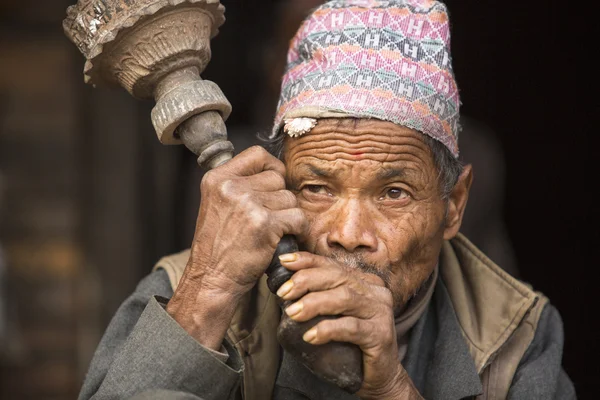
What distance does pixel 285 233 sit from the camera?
247cm

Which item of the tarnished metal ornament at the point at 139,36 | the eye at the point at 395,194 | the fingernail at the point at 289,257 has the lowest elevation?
the eye at the point at 395,194

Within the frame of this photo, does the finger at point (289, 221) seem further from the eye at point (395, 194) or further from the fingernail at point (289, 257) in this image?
the eye at point (395, 194)

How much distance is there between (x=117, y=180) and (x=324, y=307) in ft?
11.5

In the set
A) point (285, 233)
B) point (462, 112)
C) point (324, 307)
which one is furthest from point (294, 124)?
point (462, 112)

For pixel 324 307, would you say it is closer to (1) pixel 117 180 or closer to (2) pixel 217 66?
(1) pixel 117 180

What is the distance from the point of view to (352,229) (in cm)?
266

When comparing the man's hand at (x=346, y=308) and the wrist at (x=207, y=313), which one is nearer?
the man's hand at (x=346, y=308)

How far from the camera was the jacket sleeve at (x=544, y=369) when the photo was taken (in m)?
2.94

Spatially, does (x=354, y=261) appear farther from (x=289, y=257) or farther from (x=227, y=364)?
(x=227, y=364)

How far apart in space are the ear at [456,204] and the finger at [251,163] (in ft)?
2.62

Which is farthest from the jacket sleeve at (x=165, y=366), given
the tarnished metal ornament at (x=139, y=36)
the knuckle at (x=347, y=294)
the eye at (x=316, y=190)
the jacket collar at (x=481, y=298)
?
the jacket collar at (x=481, y=298)

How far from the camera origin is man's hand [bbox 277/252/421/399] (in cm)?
229

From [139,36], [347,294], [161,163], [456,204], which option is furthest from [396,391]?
[161,163]

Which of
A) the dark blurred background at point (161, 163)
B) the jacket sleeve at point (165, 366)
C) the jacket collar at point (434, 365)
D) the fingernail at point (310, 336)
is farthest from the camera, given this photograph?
the dark blurred background at point (161, 163)
